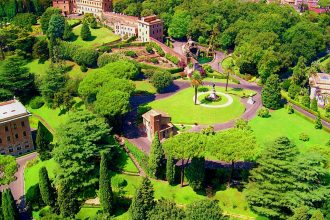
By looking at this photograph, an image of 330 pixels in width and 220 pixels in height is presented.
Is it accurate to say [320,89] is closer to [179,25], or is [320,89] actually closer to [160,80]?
[160,80]

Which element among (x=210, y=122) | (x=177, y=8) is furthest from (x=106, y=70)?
(x=177, y=8)

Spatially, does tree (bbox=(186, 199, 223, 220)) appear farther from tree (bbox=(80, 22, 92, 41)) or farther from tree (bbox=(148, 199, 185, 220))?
tree (bbox=(80, 22, 92, 41))

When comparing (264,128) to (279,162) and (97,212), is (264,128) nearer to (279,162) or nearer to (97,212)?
(279,162)

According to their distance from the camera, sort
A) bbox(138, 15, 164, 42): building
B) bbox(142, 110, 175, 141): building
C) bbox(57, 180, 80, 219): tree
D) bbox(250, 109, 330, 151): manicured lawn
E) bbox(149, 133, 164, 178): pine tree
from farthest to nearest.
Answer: bbox(138, 15, 164, 42): building → bbox(250, 109, 330, 151): manicured lawn → bbox(142, 110, 175, 141): building → bbox(149, 133, 164, 178): pine tree → bbox(57, 180, 80, 219): tree

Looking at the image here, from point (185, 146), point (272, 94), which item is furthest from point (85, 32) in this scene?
point (185, 146)

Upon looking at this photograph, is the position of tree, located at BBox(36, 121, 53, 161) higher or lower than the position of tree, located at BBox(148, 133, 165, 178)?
lower

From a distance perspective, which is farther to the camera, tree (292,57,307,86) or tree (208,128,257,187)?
tree (292,57,307,86)

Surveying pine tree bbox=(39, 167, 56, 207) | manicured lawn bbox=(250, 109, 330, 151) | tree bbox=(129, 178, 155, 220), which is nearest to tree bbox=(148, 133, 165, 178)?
tree bbox=(129, 178, 155, 220)
